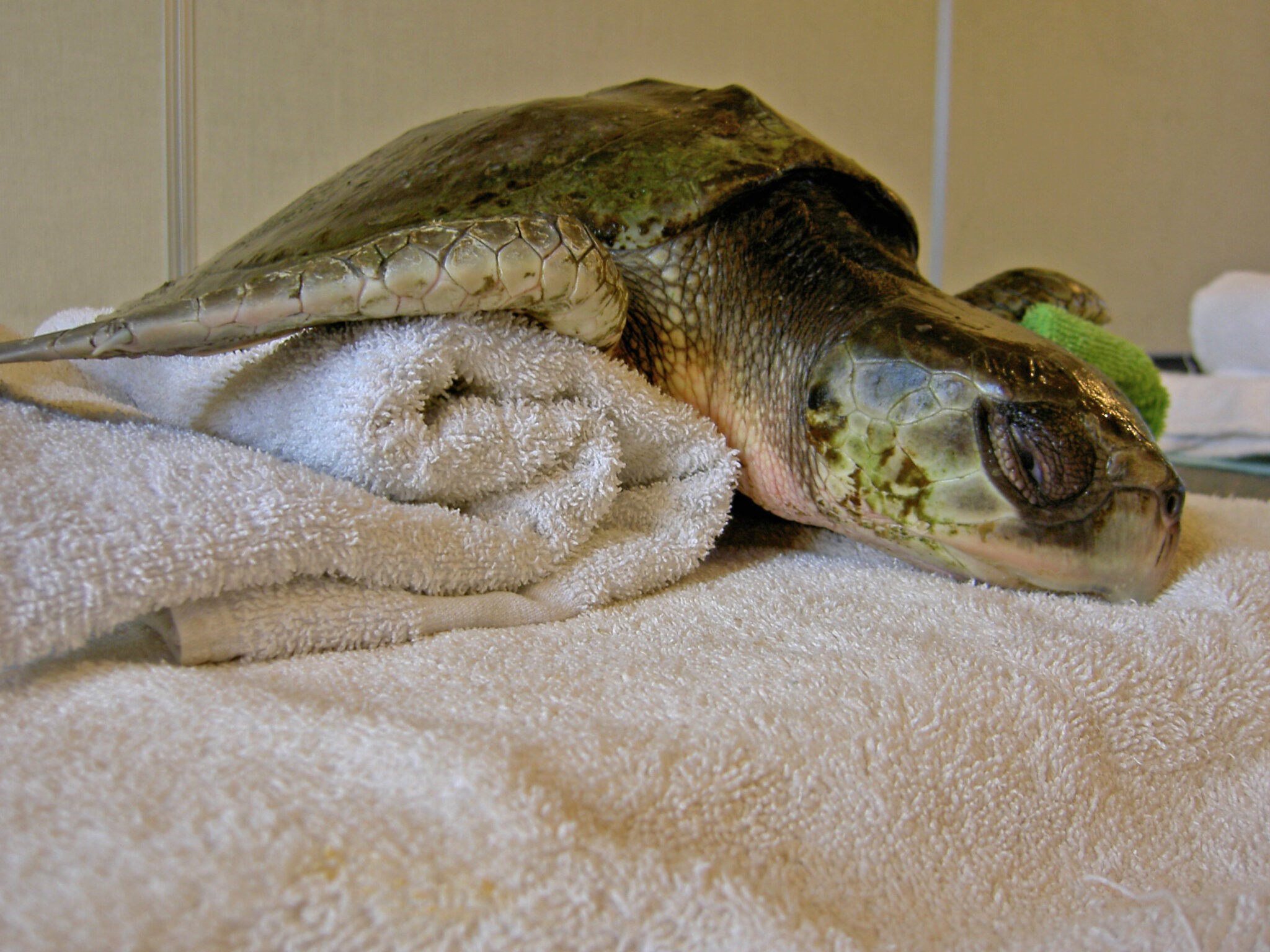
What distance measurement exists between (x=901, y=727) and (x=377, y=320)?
428mm

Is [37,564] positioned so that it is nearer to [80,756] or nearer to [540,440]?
[80,756]

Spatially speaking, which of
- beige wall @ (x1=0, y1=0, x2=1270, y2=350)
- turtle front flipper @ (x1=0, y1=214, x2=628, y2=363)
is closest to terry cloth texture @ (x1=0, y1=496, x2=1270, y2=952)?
turtle front flipper @ (x1=0, y1=214, x2=628, y2=363)

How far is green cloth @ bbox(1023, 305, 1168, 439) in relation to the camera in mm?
977

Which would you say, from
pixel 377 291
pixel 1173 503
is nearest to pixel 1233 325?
pixel 1173 503

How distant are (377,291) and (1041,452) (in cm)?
47

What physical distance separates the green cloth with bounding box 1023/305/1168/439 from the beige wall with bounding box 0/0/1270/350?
113cm

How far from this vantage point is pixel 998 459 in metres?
0.57

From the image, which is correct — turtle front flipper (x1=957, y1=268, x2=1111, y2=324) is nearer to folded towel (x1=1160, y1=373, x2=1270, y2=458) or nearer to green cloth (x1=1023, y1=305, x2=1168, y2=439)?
green cloth (x1=1023, y1=305, x2=1168, y2=439)

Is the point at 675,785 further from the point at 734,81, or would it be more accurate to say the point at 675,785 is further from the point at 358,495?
the point at 734,81

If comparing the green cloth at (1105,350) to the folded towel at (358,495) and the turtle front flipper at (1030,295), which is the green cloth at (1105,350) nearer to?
the turtle front flipper at (1030,295)

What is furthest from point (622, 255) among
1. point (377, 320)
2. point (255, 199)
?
point (255, 199)

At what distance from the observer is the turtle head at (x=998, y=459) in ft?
1.84

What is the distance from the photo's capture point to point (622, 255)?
735mm

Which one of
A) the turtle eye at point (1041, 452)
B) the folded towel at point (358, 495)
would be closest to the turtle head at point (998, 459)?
the turtle eye at point (1041, 452)
